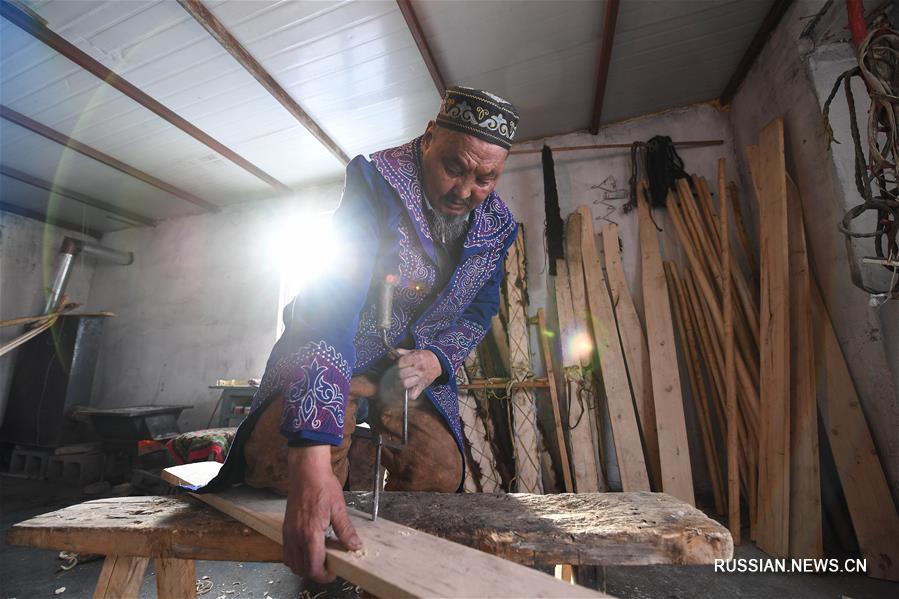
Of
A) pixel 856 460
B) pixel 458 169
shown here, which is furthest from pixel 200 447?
pixel 856 460

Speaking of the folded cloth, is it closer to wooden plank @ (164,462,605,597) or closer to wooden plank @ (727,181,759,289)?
wooden plank @ (164,462,605,597)

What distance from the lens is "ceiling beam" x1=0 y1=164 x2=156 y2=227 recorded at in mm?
4922

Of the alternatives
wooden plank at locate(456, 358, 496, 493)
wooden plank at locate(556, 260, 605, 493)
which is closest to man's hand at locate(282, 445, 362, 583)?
wooden plank at locate(456, 358, 496, 493)

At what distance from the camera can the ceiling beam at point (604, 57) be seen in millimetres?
2814

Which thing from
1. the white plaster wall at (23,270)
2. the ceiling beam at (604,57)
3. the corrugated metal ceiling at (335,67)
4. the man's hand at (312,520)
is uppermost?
the corrugated metal ceiling at (335,67)

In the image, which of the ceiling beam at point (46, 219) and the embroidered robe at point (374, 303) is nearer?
the embroidered robe at point (374, 303)

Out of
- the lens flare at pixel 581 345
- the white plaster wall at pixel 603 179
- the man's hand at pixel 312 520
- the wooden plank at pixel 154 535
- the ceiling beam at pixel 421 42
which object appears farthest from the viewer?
the white plaster wall at pixel 603 179

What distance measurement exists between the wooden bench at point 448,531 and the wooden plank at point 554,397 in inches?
88.0

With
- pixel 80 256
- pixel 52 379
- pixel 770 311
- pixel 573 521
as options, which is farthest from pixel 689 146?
pixel 80 256

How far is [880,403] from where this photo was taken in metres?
2.10

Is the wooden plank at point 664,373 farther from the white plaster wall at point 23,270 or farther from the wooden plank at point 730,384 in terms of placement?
the white plaster wall at point 23,270

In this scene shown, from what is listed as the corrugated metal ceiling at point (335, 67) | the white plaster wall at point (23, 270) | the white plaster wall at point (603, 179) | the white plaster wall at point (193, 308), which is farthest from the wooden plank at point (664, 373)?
the white plaster wall at point (23, 270)

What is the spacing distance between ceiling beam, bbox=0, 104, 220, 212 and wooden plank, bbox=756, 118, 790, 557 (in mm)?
6515

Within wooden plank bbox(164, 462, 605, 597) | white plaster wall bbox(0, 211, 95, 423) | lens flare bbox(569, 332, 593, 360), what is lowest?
wooden plank bbox(164, 462, 605, 597)
